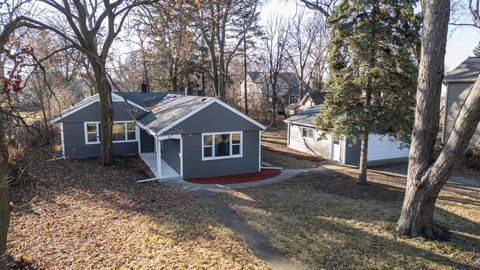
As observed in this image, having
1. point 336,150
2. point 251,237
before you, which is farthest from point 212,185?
point 336,150

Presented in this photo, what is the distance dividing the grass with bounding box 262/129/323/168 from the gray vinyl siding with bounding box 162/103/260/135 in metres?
4.41

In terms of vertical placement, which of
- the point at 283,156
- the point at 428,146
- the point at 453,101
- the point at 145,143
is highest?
the point at 453,101

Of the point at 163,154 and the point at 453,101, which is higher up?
the point at 453,101

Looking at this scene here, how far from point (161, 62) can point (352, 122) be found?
80.1 feet

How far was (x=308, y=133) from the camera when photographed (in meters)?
22.3

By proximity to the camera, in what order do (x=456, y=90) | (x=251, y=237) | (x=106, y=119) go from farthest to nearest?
(x=456, y=90) < (x=106, y=119) < (x=251, y=237)

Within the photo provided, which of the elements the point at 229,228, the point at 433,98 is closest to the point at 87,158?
the point at 229,228

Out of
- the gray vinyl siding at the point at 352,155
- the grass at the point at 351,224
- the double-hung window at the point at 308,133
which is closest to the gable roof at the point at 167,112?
the grass at the point at 351,224

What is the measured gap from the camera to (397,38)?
40.8 feet

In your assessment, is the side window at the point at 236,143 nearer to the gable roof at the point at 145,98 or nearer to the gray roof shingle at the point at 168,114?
the gray roof shingle at the point at 168,114

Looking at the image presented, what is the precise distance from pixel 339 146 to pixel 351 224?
11.3 metres

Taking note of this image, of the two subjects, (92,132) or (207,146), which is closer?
(207,146)

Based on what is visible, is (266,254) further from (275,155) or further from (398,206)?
(275,155)

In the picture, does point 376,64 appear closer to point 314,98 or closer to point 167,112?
point 167,112
